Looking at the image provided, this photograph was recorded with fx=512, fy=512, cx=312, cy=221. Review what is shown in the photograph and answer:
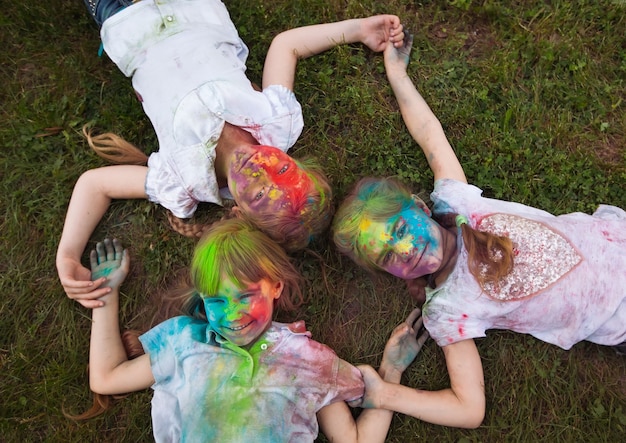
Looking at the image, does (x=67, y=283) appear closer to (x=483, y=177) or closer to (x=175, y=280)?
(x=175, y=280)

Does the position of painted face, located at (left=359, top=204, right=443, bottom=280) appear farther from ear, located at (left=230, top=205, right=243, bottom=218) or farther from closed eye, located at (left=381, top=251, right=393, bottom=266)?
ear, located at (left=230, top=205, right=243, bottom=218)

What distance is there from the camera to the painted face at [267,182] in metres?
2.93

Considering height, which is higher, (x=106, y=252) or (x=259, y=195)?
(x=259, y=195)

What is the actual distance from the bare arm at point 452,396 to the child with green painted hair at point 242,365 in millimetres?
70

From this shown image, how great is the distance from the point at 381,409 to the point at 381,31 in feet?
8.46

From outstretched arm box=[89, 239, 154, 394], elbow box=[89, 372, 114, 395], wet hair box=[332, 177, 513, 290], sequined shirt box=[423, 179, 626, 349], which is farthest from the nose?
elbow box=[89, 372, 114, 395]

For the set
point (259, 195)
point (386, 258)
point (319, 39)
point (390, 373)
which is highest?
point (319, 39)

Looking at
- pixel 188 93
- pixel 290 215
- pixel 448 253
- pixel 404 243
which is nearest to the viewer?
pixel 404 243

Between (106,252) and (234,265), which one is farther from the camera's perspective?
(106,252)

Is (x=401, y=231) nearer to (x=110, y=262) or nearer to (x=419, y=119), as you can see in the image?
(x=419, y=119)

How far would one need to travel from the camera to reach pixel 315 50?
12.1 feet

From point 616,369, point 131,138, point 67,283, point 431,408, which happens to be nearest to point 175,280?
point 67,283

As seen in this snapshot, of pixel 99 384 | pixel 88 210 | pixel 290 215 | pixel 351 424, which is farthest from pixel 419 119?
pixel 99 384

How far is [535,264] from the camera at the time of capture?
2.98m
